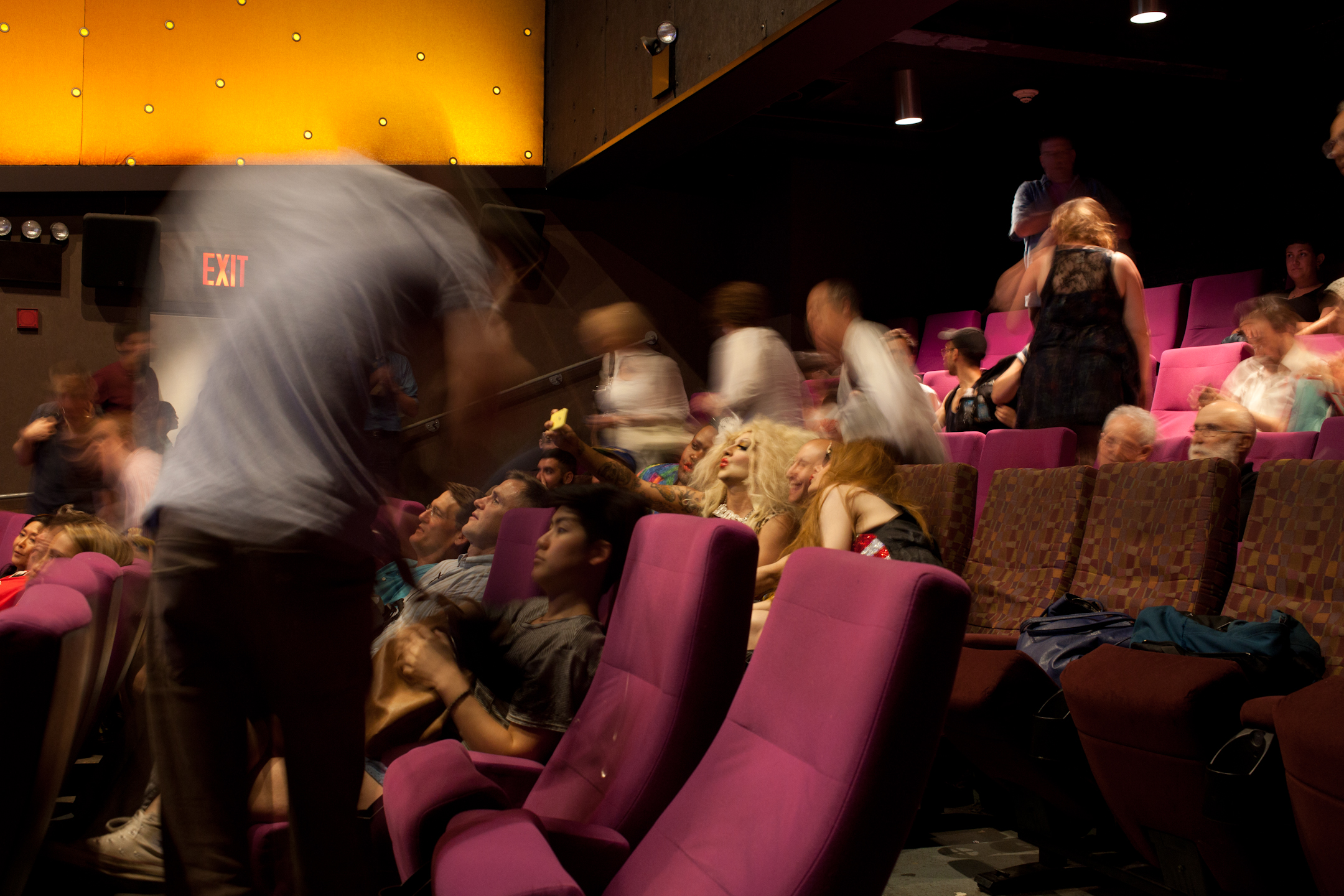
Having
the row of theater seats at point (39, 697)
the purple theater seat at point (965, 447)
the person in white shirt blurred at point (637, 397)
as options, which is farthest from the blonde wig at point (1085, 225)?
the row of theater seats at point (39, 697)

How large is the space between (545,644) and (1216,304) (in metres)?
3.87

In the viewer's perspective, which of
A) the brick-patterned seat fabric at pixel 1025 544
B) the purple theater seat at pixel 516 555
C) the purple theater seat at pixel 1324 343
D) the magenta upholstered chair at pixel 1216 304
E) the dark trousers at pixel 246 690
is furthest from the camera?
the magenta upholstered chair at pixel 1216 304

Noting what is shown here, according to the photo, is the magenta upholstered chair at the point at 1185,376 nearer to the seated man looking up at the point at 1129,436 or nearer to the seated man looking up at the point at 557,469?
the seated man looking up at the point at 1129,436

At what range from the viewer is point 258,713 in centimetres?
139

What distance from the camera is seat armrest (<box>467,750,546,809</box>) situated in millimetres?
1651

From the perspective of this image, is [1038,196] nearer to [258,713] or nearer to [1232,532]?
[1232,532]

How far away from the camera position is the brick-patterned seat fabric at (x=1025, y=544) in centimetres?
243

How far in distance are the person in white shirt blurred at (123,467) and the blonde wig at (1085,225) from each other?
2.86 m

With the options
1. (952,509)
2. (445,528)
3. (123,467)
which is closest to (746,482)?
(952,509)

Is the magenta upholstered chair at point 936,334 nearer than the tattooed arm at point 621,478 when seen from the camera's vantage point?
No

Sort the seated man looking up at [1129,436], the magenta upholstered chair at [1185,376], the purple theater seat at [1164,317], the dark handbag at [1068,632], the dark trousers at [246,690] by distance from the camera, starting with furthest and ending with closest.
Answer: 1. the purple theater seat at [1164,317]
2. the magenta upholstered chair at [1185,376]
3. the seated man looking up at [1129,436]
4. the dark handbag at [1068,632]
5. the dark trousers at [246,690]

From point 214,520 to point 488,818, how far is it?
20.4 inches

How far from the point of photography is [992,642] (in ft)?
7.21

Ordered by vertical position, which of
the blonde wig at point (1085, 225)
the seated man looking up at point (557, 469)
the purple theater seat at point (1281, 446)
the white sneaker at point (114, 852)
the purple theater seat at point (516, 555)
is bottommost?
the white sneaker at point (114, 852)
